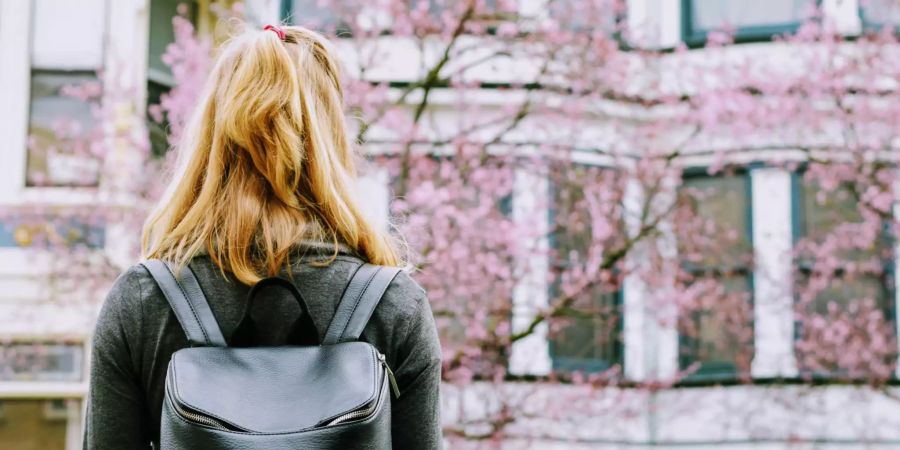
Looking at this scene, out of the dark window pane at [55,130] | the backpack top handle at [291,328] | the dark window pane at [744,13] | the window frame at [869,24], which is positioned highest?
the dark window pane at [744,13]

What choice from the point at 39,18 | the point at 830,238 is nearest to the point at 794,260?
the point at 830,238

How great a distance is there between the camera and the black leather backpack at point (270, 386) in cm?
189

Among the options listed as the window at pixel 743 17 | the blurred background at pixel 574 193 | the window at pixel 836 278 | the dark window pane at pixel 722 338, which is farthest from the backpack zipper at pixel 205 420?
the window at pixel 743 17

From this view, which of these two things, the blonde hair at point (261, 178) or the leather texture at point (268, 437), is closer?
the leather texture at point (268, 437)

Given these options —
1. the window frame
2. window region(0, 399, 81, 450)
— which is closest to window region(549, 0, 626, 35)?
the window frame

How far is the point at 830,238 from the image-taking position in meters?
10.8

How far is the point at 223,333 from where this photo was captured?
208 cm

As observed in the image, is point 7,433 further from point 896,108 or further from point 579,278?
point 896,108

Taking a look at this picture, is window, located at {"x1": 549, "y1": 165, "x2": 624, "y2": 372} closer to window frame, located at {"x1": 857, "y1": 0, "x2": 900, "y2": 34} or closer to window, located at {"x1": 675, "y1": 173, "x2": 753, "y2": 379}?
window, located at {"x1": 675, "y1": 173, "x2": 753, "y2": 379}

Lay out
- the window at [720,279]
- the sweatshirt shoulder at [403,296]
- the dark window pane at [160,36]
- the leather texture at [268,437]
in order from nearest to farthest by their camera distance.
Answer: the leather texture at [268,437], the sweatshirt shoulder at [403,296], the dark window pane at [160,36], the window at [720,279]

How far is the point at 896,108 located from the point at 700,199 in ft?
7.04

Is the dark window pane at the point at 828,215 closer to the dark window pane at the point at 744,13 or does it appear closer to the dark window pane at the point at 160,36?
the dark window pane at the point at 744,13

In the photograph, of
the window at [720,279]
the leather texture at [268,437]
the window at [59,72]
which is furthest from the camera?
the window at [720,279]

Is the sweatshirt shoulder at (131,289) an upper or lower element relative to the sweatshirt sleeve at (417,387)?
upper
